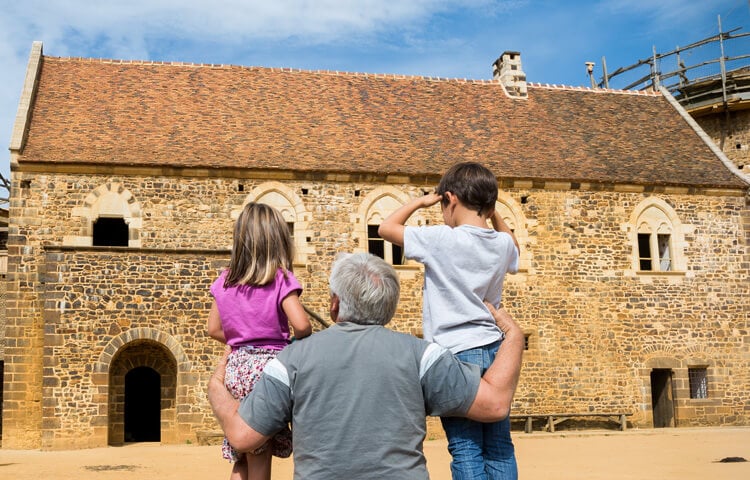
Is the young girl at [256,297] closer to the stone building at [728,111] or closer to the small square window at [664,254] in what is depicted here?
the small square window at [664,254]

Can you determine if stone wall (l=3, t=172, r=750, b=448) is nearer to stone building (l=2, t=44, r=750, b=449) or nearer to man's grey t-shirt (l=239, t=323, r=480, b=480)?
stone building (l=2, t=44, r=750, b=449)

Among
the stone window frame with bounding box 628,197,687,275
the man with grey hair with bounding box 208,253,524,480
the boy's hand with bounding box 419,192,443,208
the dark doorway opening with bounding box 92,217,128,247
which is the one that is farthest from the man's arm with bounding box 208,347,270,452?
the stone window frame with bounding box 628,197,687,275

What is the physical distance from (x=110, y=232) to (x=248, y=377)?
684 inches

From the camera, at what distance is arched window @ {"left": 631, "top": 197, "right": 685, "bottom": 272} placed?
68.5 ft

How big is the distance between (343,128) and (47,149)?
281 inches

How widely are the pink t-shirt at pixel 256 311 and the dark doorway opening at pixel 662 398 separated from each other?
18.4 metres

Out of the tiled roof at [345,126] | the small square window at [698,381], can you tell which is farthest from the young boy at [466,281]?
the small square window at [698,381]

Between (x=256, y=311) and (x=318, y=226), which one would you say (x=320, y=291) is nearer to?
(x=318, y=226)

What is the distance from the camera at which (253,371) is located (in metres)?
3.94

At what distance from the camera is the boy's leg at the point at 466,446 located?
3.62 meters

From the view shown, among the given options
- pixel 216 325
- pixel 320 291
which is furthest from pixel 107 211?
pixel 216 325

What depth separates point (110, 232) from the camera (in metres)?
20.2

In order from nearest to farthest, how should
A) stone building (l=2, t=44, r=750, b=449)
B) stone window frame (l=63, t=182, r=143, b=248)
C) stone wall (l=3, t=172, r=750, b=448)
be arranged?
stone wall (l=3, t=172, r=750, b=448) → stone building (l=2, t=44, r=750, b=449) → stone window frame (l=63, t=182, r=143, b=248)

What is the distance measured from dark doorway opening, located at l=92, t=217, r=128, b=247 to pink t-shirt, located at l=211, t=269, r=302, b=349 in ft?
51.8
